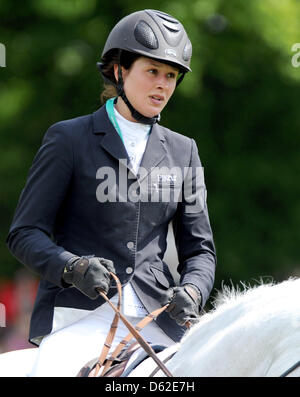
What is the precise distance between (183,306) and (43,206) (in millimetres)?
681

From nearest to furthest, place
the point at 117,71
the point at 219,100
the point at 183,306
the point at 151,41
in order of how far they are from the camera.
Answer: the point at 183,306 → the point at 151,41 → the point at 117,71 → the point at 219,100

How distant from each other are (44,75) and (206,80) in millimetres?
1934

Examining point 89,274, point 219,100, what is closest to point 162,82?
point 89,274

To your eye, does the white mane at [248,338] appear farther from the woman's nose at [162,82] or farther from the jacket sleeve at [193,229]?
the woman's nose at [162,82]

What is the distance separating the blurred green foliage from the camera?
9828 millimetres

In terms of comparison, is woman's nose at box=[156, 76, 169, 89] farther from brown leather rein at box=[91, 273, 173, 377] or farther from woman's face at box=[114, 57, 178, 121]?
brown leather rein at box=[91, 273, 173, 377]

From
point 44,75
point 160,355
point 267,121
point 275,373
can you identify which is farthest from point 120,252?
point 267,121

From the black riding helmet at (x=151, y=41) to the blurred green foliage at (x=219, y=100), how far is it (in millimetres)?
5543

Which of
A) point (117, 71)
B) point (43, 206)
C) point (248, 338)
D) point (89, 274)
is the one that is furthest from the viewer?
point (117, 71)

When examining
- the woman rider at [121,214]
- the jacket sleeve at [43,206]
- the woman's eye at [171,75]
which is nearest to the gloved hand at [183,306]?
the woman rider at [121,214]

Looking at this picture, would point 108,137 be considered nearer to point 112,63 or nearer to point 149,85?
point 149,85

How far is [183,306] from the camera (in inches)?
138

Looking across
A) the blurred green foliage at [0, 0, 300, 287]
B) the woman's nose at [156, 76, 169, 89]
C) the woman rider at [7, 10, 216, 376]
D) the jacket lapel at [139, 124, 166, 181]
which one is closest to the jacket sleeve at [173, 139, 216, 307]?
the woman rider at [7, 10, 216, 376]

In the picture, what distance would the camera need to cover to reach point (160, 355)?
329 centimetres
